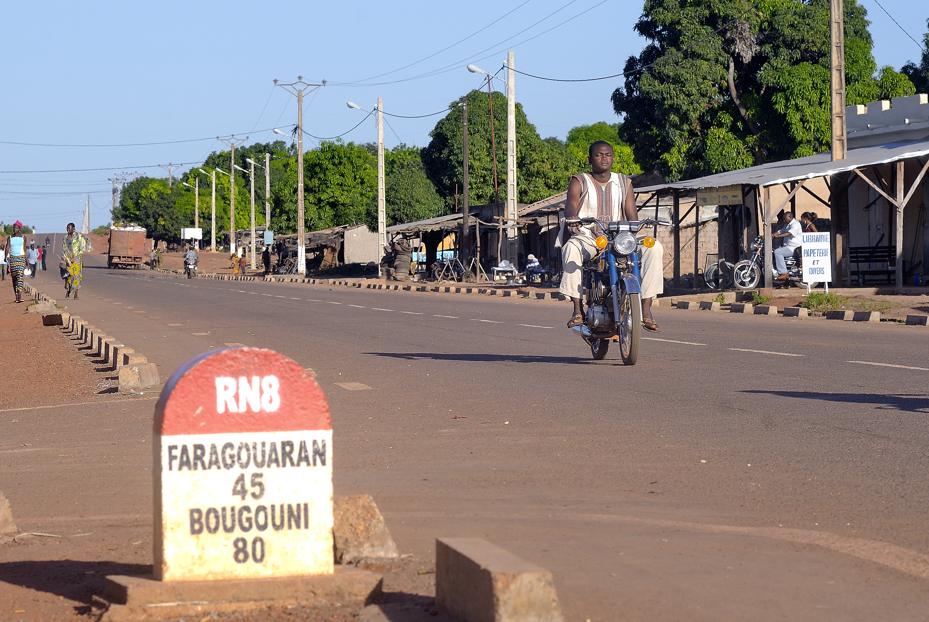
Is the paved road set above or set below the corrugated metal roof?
below

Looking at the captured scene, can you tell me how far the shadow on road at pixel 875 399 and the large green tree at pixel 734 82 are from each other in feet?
123

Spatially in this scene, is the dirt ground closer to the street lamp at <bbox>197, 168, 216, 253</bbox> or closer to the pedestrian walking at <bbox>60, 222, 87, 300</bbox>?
the pedestrian walking at <bbox>60, 222, 87, 300</bbox>

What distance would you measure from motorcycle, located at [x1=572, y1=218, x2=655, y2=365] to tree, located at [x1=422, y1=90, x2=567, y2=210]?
61.5 metres

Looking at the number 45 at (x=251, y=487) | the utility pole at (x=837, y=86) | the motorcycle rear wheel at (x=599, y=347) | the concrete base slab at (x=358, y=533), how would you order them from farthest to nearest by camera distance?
1. the utility pole at (x=837, y=86)
2. the motorcycle rear wheel at (x=599, y=347)
3. the concrete base slab at (x=358, y=533)
4. the number 45 at (x=251, y=487)

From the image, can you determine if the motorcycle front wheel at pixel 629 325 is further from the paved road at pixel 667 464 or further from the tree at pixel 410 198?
the tree at pixel 410 198

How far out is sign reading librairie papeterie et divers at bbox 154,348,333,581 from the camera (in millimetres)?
4176

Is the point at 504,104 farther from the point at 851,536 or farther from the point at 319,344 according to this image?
the point at 851,536

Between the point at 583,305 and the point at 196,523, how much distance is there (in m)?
8.46

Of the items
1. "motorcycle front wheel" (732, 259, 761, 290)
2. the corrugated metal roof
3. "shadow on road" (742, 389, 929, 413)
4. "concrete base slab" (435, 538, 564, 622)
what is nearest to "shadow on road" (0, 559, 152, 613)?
"concrete base slab" (435, 538, 564, 622)

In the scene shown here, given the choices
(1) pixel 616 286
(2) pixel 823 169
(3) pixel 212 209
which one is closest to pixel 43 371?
(1) pixel 616 286

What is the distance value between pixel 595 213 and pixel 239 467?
27.2ft

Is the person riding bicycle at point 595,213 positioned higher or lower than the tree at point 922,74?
lower

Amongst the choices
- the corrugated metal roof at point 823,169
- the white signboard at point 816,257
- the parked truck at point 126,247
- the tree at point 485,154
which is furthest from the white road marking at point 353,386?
the parked truck at point 126,247

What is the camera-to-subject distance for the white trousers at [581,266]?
12172 mm
